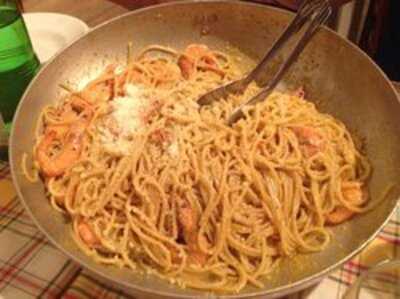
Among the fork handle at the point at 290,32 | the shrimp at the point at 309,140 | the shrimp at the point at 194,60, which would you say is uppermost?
the fork handle at the point at 290,32

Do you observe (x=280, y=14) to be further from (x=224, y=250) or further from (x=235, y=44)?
(x=224, y=250)

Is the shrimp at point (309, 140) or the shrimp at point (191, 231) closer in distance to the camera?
the shrimp at point (191, 231)

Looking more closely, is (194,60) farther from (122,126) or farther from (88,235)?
(88,235)

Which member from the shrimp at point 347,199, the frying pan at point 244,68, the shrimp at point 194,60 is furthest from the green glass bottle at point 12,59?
the shrimp at point 347,199

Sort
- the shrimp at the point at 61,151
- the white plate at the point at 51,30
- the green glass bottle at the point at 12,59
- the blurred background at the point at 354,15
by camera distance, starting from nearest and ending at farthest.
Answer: the shrimp at the point at 61,151 → the green glass bottle at the point at 12,59 → the white plate at the point at 51,30 → the blurred background at the point at 354,15

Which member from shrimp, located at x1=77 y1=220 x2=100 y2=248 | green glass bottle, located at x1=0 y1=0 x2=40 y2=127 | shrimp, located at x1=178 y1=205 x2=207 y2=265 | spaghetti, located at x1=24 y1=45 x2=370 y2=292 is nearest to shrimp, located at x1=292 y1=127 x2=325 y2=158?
spaghetti, located at x1=24 y1=45 x2=370 y2=292

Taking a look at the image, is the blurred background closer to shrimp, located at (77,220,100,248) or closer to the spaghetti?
the spaghetti

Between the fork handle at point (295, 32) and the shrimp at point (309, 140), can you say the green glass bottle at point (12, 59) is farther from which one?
the shrimp at point (309, 140)

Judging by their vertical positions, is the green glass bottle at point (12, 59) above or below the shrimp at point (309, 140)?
above
